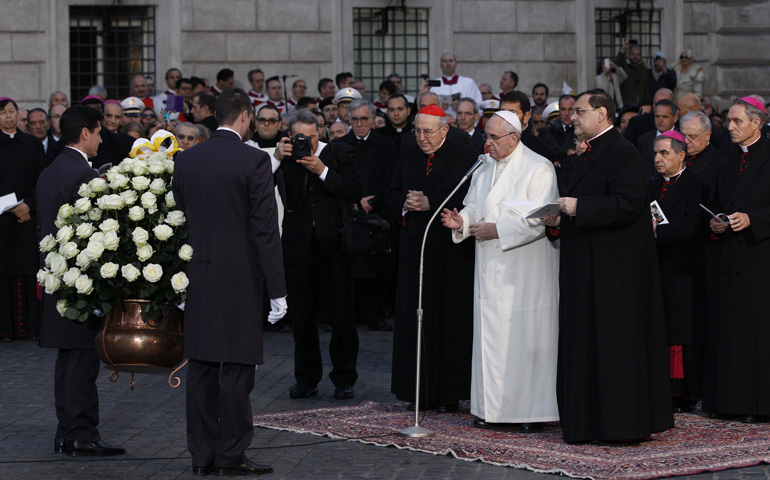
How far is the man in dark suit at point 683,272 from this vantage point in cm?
928

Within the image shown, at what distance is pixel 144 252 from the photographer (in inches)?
289

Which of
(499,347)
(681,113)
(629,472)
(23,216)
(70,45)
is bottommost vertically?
(629,472)

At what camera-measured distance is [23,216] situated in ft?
43.3

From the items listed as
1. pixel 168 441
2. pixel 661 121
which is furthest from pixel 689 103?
pixel 168 441

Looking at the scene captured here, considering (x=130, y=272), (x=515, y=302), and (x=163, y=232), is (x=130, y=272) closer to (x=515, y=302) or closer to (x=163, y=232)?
(x=163, y=232)

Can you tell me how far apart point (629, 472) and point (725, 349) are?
210 centimetres

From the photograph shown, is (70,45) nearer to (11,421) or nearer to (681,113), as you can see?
(681,113)

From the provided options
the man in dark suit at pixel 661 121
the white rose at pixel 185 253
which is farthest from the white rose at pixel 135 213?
the man in dark suit at pixel 661 121

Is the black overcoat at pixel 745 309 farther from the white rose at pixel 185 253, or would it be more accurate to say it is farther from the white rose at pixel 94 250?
the white rose at pixel 94 250

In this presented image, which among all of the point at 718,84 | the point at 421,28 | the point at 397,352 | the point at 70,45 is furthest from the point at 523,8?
the point at 397,352

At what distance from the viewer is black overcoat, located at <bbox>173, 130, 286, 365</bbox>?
7.22 meters

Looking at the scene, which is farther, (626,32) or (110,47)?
(626,32)

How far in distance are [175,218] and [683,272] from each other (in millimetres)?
3928

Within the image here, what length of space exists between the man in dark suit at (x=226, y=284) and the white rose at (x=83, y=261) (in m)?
0.60
